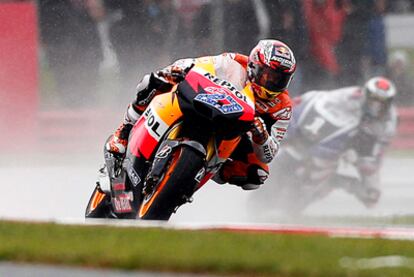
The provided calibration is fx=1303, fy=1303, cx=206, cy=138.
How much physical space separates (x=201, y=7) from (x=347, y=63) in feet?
6.71

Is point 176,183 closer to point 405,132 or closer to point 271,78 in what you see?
point 271,78

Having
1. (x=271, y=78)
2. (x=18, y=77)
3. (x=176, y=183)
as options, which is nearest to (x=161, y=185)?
(x=176, y=183)

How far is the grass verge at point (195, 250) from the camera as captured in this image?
19.7 feet

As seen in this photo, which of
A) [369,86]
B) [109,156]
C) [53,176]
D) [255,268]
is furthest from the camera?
[53,176]

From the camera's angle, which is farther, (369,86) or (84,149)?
(84,149)

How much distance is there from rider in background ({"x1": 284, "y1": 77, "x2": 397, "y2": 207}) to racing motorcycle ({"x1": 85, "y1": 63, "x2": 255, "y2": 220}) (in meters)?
4.95

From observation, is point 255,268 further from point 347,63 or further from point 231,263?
point 347,63

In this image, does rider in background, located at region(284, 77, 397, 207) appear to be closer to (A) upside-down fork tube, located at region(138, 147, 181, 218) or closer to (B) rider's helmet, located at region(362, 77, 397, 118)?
(B) rider's helmet, located at region(362, 77, 397, 118)

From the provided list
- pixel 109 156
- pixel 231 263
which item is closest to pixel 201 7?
pixel 109 156

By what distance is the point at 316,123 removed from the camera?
1397cm

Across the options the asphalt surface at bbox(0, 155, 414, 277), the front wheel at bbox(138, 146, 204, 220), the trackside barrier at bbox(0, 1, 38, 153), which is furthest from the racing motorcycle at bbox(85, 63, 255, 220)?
the trackside barrier at bbox(0, 1, 38, 153)

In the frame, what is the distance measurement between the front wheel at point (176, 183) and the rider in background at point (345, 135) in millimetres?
5442

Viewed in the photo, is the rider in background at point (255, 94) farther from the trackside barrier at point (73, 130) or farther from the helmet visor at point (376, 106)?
the trackside barrier at point (73, 130)

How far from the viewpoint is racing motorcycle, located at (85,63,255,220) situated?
836cm
